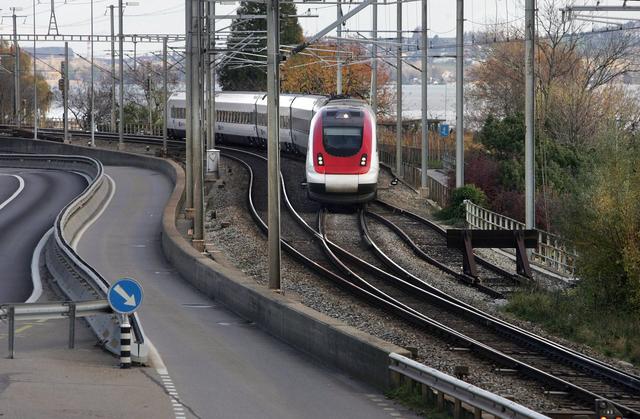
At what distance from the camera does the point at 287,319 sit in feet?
78.1

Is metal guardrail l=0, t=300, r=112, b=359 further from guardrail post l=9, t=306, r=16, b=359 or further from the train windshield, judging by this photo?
the train windshield

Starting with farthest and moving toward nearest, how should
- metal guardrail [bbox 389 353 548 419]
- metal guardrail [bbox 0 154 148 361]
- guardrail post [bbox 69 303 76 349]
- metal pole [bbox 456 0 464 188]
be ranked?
metal pole [bbox 456 0 464 188] → metal guardrail [bbox 0 154 148 361] → guardrail post [bbox 69 303 76 349] → metal guardrail [bbox 389 353 548 419]

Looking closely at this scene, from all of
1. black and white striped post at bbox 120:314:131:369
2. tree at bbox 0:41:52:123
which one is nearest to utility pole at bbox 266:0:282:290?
black and white striped post at bbox 120:314:131:369

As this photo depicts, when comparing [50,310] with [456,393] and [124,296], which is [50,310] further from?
[456,393]

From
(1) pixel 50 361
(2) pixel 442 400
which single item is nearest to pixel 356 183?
(1) pixel 50 361

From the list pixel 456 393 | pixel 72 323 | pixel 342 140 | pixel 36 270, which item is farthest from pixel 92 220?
pixel 456 393

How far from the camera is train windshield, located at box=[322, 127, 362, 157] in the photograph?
46438 mm

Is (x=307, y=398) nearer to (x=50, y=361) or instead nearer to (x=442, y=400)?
(x=442, y=400)

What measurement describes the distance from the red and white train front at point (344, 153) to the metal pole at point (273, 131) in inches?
751

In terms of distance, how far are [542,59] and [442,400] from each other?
81.4 metres

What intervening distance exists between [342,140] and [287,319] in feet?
75.8

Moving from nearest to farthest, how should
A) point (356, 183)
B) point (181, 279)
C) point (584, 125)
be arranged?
1. point (181, 279)
2. point (356, 183)
3. point (584, 125)

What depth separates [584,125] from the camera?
74.4 metres

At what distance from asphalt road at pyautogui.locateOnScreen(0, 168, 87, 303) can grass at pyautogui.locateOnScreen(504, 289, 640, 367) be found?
11.5 metres
